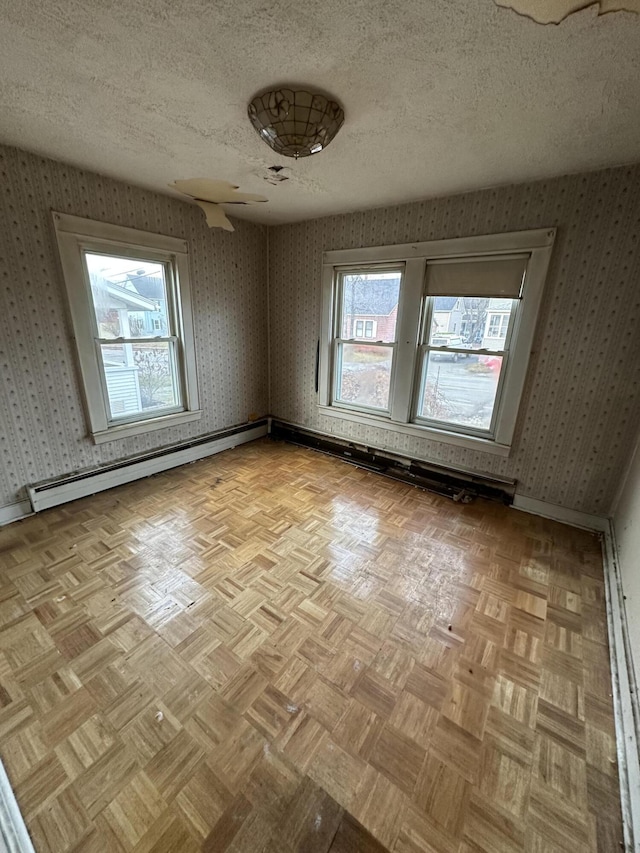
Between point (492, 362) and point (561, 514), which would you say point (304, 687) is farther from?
point (492, 362)

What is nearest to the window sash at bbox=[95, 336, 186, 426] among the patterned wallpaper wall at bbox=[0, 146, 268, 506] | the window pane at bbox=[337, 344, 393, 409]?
A: the patterned wallpaper wall at bbox=[0, 146, 268, 506]

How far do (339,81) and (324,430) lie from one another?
2767 millimetres

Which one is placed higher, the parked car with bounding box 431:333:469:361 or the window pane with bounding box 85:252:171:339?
the window pane with bounding box 85:252:171:339

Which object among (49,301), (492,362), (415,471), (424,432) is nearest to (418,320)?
(492,362)

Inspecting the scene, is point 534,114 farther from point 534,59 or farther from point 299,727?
point 299,727

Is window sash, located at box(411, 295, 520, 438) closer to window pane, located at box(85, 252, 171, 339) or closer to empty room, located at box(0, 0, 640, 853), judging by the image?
empty room, located at box(0, 0, 640, 853)

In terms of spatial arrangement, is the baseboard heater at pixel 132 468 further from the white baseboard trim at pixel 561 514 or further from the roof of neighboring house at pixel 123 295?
the white baseboard trim at pixel 561 514

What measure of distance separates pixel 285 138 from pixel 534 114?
1093 millimetres

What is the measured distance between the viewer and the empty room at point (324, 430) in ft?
3.45

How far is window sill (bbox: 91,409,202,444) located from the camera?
106 inches

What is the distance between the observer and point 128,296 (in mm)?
2715

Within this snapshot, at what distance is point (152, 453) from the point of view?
306cm

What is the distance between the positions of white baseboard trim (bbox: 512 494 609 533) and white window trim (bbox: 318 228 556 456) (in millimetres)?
404

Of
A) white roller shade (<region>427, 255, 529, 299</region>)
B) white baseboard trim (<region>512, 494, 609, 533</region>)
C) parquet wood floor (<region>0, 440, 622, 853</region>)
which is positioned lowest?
parquet wood floor (<region>0, 440, 622, 853</region>)
